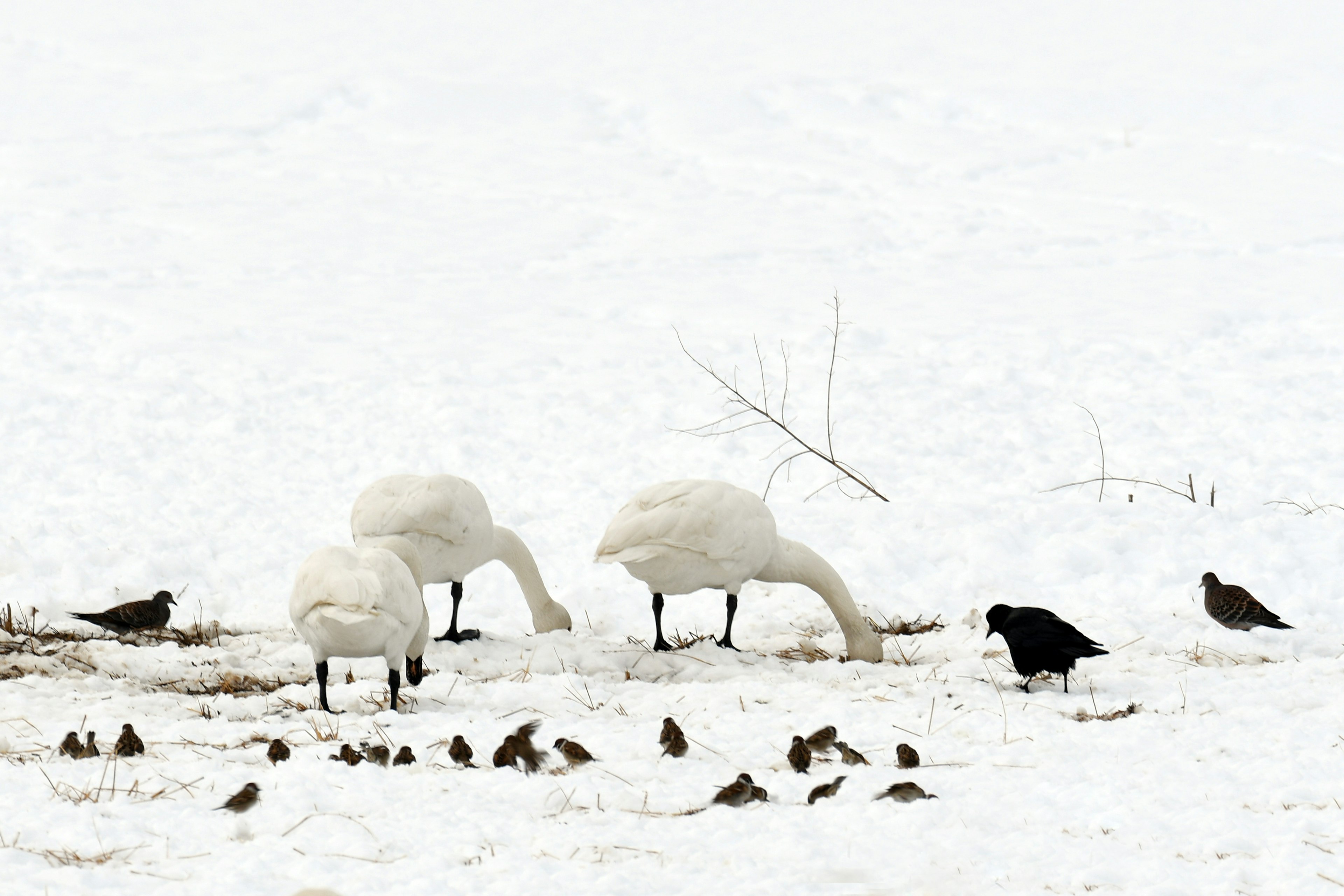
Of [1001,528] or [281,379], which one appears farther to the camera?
[281,379]

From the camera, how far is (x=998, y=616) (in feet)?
21.3

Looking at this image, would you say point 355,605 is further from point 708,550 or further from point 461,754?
point 708,550

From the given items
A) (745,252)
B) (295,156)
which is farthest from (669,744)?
(295,156)

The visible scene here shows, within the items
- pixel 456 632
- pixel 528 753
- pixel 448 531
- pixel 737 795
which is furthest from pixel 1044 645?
pixel 456 632

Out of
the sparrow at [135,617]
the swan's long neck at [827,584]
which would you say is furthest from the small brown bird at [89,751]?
the swan's long neck at [827,584]

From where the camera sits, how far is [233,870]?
3816mm

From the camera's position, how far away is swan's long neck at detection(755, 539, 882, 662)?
735cm

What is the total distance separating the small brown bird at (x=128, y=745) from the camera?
487cm

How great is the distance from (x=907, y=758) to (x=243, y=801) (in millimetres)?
2464

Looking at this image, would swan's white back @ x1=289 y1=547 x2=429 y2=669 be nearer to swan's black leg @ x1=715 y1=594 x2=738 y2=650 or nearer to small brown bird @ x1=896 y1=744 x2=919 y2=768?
swan's black leg @ x1=715 y1=594 x2=738 y2=650

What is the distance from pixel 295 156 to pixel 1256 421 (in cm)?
1996

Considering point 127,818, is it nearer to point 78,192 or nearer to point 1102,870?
point 1102,870

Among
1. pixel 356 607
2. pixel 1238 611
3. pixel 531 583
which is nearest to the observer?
pixel 356 607

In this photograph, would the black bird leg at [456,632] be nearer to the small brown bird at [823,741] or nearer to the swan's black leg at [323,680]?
the swan's black leg at [323,680]
